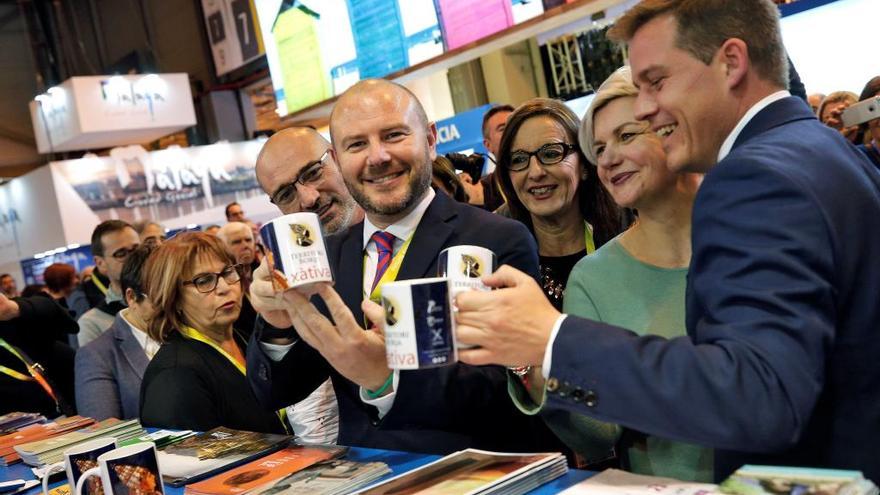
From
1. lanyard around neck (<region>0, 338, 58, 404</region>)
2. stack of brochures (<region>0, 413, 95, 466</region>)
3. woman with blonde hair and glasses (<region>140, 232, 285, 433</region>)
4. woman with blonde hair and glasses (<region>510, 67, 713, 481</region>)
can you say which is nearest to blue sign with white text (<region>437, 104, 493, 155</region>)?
lanyard around neck (<region>0, 338, 58, 404</region>)

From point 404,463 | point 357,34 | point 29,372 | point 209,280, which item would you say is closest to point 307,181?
point 209,280

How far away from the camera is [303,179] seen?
2.87 m

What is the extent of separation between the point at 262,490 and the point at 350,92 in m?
1.06

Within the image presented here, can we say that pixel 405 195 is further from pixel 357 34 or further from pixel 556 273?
pixel 357 34

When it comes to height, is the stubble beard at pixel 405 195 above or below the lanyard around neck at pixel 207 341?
above

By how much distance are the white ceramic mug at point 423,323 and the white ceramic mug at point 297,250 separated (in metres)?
0.28

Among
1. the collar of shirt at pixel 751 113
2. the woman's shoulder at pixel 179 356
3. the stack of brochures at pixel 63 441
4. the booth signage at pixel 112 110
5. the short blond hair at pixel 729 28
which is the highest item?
the booth signage at pixel 112 110

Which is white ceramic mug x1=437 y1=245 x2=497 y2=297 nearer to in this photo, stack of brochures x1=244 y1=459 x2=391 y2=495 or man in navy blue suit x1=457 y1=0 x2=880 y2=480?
man in navy blue suit x1=457 y1=0 x2=880 y2=480

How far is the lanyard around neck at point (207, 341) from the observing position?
112 inches

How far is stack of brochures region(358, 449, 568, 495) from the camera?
1.36m

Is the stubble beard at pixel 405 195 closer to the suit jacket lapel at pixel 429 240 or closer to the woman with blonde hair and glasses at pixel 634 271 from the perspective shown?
the suit jacket lapel at pixel 429 240

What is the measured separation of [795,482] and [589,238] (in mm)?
1858

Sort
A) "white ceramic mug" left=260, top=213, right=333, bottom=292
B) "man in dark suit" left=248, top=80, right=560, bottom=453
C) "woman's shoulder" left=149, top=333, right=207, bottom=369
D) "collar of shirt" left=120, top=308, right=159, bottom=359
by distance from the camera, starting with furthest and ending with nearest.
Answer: "collar of shirt" left=120, top=308, right=159, bottom=359 < "woman's shoulder" left=149, top=333, right=207, bottom=369 < "man in dark suit" left=248, top=80, right=560, bottom=453 < "white ceramic mug" left=260, top=213, right=333, bottom=292

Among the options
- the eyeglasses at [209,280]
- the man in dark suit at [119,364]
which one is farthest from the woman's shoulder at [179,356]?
the man in dark suit at [119,364]
